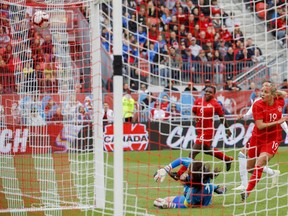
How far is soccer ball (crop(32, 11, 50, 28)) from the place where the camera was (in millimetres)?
12250

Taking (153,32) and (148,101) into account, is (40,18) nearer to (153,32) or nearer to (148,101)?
(153,32)

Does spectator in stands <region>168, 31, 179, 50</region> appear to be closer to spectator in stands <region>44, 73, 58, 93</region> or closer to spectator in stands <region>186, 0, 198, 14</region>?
spectator in stands <region>186, 0, 198, 14</region>

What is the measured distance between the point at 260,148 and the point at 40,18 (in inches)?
168

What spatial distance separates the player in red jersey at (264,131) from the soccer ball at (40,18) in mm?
3706

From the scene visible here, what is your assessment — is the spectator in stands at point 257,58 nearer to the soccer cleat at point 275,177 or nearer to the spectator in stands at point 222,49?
the spectator in stands at point 222,49

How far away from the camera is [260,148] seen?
13352mm

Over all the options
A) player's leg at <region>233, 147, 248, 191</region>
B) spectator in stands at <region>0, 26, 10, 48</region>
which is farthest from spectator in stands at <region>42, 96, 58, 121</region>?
player's leg at <region>233, 147, 248, 191</region>

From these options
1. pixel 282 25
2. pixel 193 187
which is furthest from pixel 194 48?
pixel 193 187

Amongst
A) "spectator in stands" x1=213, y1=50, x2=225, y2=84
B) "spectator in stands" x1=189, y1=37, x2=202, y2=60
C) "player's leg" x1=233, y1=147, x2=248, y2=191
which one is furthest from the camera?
"spectator in stands" x1=213, y1=50, x2=225, y2=84

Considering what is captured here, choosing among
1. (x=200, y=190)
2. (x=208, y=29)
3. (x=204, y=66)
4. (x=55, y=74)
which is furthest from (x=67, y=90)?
(x=204, y=66)

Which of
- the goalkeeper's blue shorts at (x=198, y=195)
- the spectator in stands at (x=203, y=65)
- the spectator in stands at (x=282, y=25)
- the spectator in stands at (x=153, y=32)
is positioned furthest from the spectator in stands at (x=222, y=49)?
the goalkeeper's blue shorts at (x=198, y=195)

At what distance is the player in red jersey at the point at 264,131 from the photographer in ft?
42.3

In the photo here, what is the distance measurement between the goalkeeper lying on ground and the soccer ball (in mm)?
2962

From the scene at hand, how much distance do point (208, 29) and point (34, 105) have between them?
23.1 ft
